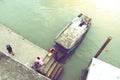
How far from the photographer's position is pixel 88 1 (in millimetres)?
25812

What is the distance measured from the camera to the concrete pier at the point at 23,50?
18188mm

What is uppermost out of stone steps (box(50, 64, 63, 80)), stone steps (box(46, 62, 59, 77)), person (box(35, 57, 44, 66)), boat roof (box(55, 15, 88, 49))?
boat roof (box(55, 15, 88, 49))

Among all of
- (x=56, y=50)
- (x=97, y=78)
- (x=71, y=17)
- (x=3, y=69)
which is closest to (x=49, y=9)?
(x=71, y=17)

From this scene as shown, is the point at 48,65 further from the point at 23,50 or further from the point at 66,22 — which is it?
the point at 66,22

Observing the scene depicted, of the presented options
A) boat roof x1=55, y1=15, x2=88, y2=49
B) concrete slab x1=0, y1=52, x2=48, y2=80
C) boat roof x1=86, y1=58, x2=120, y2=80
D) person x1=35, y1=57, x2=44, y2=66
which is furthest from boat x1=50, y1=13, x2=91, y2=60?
concrete slab x1=0, y1=52, x2=48, y2=80

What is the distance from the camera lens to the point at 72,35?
805 inches

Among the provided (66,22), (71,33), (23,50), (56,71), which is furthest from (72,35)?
(23,50)

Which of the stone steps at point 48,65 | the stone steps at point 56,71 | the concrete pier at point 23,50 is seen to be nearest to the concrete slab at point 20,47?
the concrete pier at point 23,50

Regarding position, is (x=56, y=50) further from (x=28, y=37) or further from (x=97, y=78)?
(x=97, y=78)

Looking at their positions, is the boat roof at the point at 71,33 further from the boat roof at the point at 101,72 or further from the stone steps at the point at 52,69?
the boat roof at the point at 101,72

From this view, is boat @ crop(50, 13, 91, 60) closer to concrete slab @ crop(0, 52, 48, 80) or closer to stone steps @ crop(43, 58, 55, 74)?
stone steps @ crop(43, 58, 55, 74)

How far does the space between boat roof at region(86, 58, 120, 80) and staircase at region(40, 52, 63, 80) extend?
2555 mm

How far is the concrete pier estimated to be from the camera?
716 inches

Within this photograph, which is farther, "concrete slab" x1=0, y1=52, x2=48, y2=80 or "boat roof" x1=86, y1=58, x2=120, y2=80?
"boat roof" x1=86, y1=58, x2=120, y2=80
